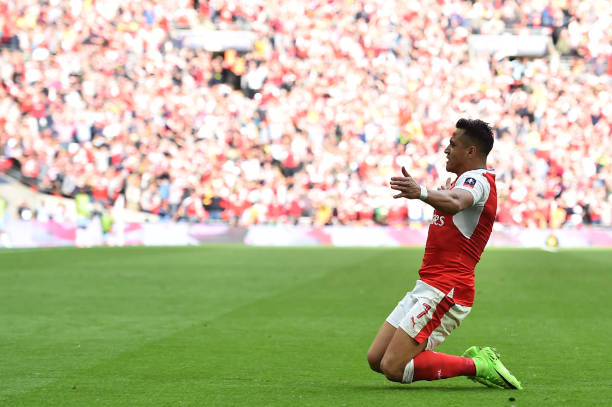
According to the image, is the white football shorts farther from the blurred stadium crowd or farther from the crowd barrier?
the blurred stadium crowd

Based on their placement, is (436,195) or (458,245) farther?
(458,245)

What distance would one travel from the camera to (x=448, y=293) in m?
6.37

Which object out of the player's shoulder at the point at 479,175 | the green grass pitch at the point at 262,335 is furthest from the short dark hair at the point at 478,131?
the green grass pitch at the point at 262,335

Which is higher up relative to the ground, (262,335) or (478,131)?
(478,131)

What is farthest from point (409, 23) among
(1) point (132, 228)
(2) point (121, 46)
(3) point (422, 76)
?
(1) point (132, 228)

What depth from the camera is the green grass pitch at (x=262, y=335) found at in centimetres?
654

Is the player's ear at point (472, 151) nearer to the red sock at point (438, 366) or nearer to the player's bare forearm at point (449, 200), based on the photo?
the player's bare forearm at point (449, 200)

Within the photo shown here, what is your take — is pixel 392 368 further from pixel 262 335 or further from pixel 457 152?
pixel 262 335

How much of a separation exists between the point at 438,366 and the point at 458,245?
827 millimetres

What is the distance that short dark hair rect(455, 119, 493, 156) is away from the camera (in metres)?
6.41

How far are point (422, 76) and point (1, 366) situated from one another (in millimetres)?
36213

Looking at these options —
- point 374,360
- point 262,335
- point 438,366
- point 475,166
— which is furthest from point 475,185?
point 262,335

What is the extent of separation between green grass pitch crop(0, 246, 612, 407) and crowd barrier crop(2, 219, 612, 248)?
1439 centimetres

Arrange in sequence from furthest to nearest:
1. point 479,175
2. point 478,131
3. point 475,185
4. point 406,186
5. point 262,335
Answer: point 262,335 < point 478,131 < point 479,175 < point 475,185 < point 406,186
